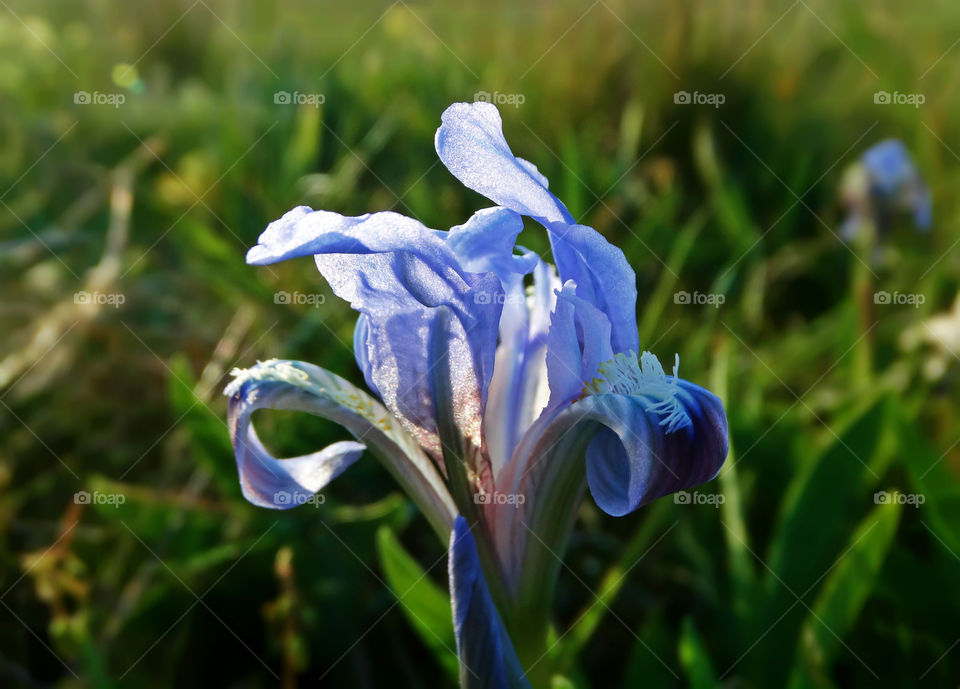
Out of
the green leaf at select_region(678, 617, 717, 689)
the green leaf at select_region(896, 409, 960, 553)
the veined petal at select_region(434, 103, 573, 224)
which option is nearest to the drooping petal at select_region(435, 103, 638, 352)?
the veined petal at select_region(434, 103, 573, 224)

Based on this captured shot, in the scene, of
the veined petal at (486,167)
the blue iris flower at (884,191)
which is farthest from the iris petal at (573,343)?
the blue iris flower at (884,191)

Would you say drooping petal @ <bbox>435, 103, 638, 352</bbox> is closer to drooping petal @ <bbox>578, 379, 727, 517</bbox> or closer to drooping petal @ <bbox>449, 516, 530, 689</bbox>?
drooping petal @ <bbox>578, 379, 727, 517</bbox>

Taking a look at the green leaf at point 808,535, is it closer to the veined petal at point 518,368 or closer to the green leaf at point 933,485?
the green leaf at point 933,485

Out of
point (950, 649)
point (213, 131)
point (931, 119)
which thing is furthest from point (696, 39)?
point (950, 649)

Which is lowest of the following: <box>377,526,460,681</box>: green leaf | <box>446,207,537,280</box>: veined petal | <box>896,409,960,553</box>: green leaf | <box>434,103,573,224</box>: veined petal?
<box>377,526,460,681</box>: green leaf

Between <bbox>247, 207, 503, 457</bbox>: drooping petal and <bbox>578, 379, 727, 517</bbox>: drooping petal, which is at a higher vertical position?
<bbox>247, 207, 503, 457</bbox>: drooping petal

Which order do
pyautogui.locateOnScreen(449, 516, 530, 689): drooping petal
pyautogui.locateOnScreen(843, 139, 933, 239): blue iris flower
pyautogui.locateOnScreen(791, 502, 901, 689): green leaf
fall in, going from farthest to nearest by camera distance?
pyautogui.locateOnScreen(843, 139, 933, 239): blue iris flower
pyautogui.locateOnScreen(791, 502, 901, 689): green leaf
pyautogui.locateOnScreen(449, 516, 530, 689): drooping petal
